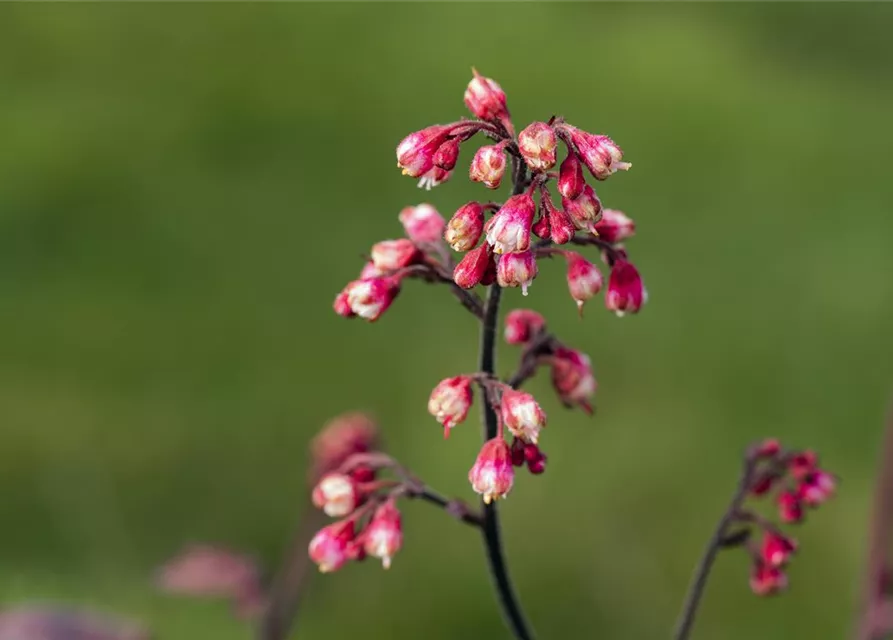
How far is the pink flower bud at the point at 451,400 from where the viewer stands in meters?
2.26

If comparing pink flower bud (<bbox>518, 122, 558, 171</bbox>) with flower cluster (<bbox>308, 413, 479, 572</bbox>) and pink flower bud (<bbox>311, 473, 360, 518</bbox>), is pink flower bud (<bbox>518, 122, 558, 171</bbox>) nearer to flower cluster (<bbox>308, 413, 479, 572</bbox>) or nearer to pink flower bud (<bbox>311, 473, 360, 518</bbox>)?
flower cluster (<bbox>308, 413, 479, 572</bbox>)

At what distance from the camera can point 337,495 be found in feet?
8.16

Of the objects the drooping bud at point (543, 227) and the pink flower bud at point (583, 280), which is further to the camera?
the pink flower bud at point (583, 280)

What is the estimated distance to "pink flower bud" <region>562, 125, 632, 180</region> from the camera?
6.85 feet


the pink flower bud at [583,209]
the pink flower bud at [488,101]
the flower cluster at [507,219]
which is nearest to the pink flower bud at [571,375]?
the flower cluster at [507,219]

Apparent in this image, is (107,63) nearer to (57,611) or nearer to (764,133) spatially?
(764,133)

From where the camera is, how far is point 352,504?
250 cm

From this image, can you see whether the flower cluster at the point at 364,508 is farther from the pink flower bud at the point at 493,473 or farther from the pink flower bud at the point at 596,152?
the pink flower bud at the point at 596,152

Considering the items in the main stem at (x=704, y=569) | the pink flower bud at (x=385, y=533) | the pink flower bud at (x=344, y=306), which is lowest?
the main stem at (x=704, y=569)

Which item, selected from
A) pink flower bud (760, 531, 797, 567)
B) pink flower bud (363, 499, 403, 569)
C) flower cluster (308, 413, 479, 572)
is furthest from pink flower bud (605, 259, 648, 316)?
pink flower bud (760, 531, 797, 567)

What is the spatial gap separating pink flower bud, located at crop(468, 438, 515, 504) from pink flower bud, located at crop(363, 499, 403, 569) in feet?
0.92

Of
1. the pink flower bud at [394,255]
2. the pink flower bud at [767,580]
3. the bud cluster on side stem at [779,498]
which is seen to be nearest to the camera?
the pink flower bud at [394,255]

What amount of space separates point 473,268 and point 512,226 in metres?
0.14

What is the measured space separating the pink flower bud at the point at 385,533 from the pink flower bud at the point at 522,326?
48 cm
